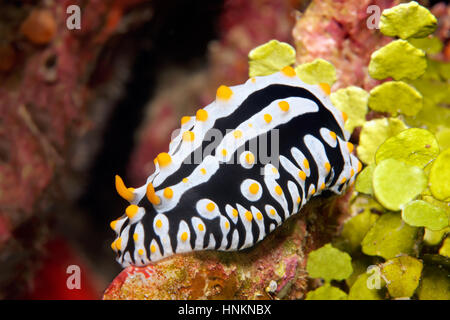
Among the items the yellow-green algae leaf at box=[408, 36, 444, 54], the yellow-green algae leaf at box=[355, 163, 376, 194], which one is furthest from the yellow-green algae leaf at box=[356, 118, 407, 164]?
the yellow-green algae leaf at box=[408, 36, 444, 54]

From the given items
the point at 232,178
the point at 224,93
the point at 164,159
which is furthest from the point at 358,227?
the point at 164,159

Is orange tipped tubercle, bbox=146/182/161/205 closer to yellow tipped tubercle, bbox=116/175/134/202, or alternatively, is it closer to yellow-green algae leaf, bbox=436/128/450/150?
yellow tipped tubercle, bbox=116/175/134/202

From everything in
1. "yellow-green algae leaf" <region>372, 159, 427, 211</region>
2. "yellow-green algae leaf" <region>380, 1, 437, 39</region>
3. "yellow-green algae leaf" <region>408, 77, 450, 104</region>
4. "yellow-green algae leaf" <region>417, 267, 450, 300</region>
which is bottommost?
"yellow-green algae leaf" <region>417, 267, 450, 300</region>

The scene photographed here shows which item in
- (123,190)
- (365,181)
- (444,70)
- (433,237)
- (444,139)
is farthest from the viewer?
(444,70)

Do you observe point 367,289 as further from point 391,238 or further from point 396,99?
point 396,99

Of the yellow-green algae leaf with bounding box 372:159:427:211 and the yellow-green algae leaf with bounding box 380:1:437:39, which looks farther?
Answer: the yellow-green algae leaf with bounding box 380:1:437:39

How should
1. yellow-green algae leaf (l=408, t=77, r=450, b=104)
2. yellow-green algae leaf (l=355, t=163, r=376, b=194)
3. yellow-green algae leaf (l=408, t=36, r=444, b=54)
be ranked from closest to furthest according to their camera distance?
yellow-green algae leaf (l=355, t=163, r=376, b=194)
yellow-green algae leaf (l=408, t=36, r=444, b=54)
yellow-green algae leaf (l=408, t=77, r=450, b=104)

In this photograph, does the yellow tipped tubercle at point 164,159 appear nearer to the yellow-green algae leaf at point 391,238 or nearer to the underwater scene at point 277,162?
the underwater scene at point 277,162

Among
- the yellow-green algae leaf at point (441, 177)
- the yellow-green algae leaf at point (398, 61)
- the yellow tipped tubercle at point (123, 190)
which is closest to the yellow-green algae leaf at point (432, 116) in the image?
the yellow-green algae leaf at point (398, 61)
